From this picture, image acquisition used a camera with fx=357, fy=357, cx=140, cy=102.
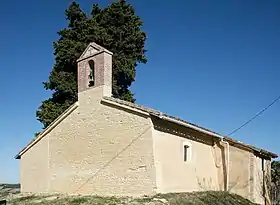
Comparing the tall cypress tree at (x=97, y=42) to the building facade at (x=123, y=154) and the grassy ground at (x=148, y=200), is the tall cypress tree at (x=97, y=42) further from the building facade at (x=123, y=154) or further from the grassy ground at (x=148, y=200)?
the grassy ground at (x=148, y=200)

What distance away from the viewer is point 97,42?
25047mm

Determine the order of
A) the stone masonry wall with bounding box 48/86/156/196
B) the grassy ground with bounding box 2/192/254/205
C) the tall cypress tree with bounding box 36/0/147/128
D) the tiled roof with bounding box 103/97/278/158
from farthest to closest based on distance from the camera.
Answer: the tall cypress tree with bounding box 36/0/147/128, the stone masonry wall with bounding box 48/86/156/196, the tiled roof with bounding box 103/97/278/158, the grassy ground with bounding box 2/192/254/205

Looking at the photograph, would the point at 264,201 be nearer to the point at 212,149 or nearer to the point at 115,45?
the point at 212,149

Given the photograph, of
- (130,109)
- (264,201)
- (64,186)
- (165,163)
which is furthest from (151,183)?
(264,201)

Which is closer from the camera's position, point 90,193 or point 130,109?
point 130,109

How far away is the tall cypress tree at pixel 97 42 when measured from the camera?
24594 millimetres

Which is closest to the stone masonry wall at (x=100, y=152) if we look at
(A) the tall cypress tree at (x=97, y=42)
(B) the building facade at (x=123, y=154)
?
(B) the building facade at (x=123, y=154)

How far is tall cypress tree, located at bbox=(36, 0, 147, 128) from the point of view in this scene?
2459 centimetres

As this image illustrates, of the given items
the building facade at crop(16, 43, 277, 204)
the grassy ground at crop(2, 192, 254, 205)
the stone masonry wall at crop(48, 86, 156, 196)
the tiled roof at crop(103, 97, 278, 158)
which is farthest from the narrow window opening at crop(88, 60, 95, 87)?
the grassy ground at crop(2, 192, 254, 205)

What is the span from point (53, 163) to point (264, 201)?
1162cm

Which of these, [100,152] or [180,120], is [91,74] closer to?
[100,152]

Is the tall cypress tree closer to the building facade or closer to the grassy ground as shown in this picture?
the building facade

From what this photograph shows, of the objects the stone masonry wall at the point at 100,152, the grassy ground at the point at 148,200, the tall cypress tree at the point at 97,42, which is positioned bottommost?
the grassy ground at the point at 148,200

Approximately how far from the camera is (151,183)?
1366cm
